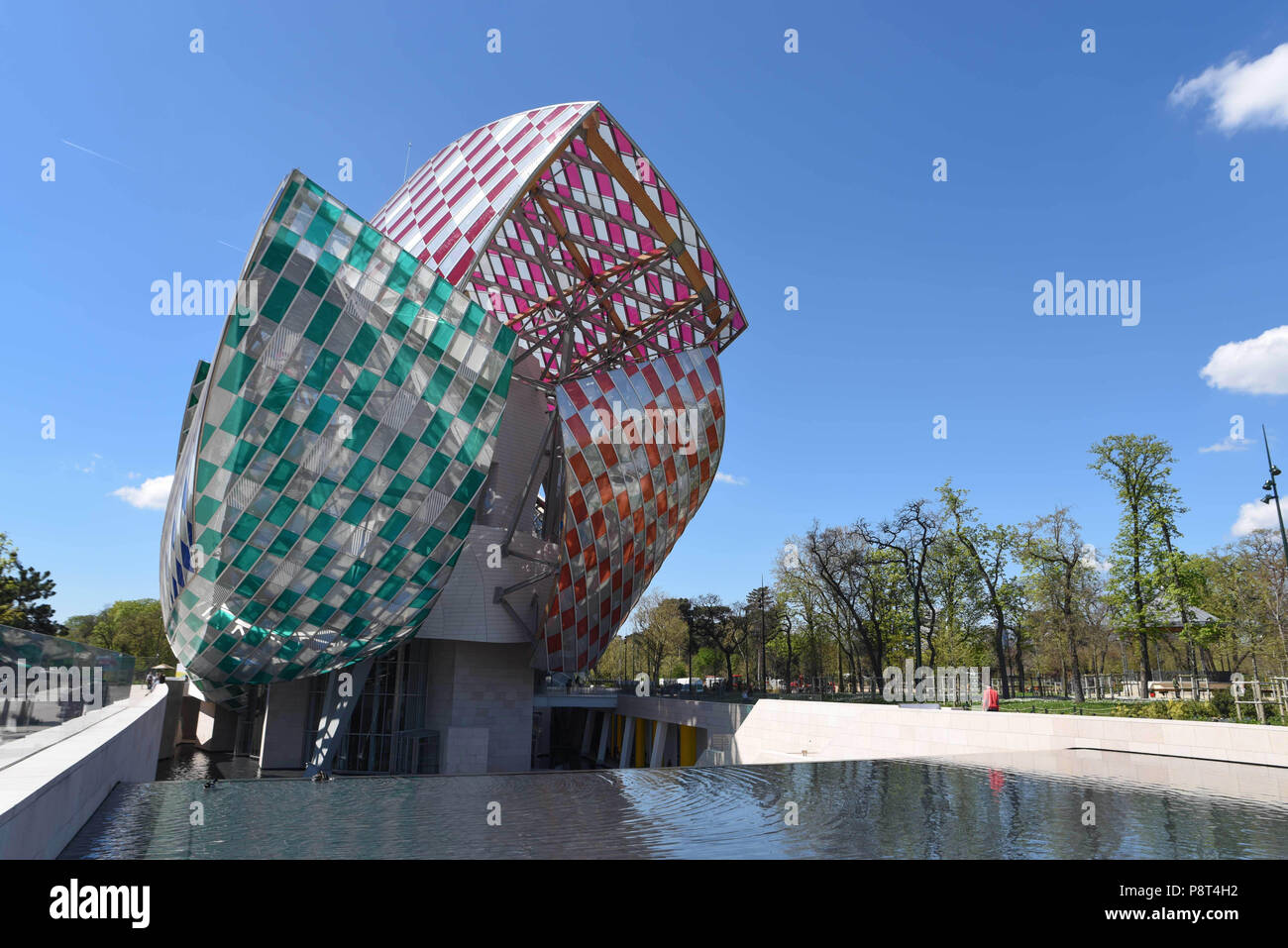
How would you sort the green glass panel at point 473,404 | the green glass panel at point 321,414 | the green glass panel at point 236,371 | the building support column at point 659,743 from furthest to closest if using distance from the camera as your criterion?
1. the building support column at point 659,743
2. the green glass panel at point 473,404
3. the green glass panel at point 321,414
4. the green glass panel at point 236,371

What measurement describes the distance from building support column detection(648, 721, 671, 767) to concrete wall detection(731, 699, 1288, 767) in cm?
1047

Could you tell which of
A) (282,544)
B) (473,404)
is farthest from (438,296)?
(282,544)

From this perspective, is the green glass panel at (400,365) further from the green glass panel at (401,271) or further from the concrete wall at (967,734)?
the concrete wall at (967,734)

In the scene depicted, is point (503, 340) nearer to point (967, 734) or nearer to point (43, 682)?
point (43, 682)

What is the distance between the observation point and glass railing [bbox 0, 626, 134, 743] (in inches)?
316

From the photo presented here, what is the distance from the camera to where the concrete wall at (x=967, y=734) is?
51.7ft

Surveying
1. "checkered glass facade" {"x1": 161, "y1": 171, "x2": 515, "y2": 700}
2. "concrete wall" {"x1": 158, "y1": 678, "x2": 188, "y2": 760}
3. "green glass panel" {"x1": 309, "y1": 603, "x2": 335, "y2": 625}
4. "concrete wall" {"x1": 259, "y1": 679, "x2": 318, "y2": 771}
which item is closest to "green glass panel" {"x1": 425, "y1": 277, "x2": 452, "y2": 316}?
"checkered glass facade" {"x1": 161, "y1": 171, "x2": 515, "y2": 700}

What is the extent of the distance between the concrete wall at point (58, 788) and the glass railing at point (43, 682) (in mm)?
400

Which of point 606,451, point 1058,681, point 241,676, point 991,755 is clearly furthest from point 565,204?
point 1058,681

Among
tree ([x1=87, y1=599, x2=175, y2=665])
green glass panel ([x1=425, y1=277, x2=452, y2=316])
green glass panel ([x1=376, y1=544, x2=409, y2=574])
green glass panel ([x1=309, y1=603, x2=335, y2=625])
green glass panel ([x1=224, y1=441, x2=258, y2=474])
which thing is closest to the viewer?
green glass panel ([x1=224, y1=441, x2=258, y2=474])

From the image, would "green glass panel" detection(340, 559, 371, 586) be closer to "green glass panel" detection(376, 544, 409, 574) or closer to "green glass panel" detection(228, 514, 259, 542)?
"green glass panel" detection(376, 544, 409, 574)

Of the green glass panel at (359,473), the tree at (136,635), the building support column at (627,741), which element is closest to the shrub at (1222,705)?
the green glass panel at (359,473)

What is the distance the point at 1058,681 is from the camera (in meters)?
66.6
